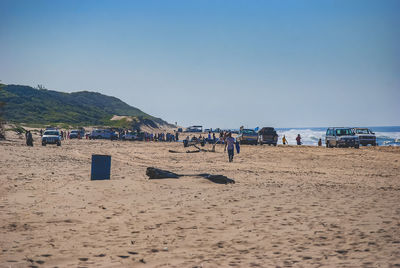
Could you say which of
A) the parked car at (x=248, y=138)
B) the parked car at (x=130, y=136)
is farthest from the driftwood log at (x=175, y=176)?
the parked car at (x=130, y=136)

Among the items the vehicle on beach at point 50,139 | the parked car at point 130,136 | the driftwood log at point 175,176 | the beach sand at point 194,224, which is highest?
the parked car at point 130,136

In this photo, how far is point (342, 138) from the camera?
36.2 m

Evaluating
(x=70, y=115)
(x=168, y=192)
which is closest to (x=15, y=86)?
(x=70, y=115)

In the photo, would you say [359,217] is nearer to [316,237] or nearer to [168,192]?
[316,237]

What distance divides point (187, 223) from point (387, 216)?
4125 millimetres

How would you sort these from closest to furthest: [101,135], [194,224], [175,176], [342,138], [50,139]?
[194,224] < [175,176] < [342,138] < [50,139] < [101,135]

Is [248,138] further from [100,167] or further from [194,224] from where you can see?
[194,224]

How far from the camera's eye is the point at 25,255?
523 centimetres

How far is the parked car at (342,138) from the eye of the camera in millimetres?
35844

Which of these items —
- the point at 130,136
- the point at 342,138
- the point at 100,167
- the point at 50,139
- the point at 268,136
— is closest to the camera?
the point at 100,167

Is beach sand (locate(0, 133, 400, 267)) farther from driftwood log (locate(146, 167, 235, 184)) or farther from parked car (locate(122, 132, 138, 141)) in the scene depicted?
parked car (locate(122, 132, 138, 141))

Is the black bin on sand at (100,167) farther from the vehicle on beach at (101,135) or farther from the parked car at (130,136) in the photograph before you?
the vehicle on beach at (101,135)

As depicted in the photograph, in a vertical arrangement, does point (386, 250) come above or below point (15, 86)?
below

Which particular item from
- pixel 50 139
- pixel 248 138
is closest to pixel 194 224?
pixel 50 139
